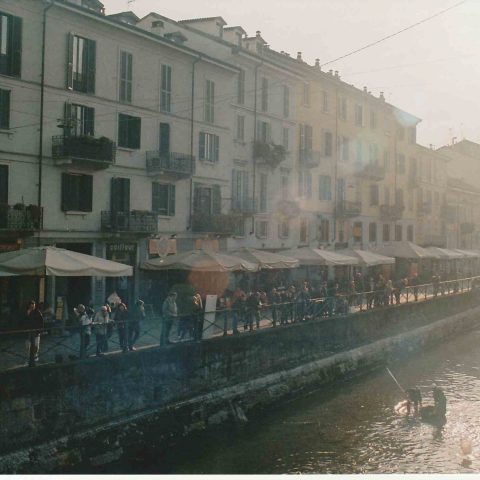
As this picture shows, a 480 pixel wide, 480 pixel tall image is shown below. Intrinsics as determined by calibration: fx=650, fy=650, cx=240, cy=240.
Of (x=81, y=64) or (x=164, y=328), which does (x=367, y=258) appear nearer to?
(x=81, y=64)

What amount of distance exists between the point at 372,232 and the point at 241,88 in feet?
62.3

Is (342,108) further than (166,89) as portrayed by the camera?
Yes

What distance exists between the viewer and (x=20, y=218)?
2280 centimetres

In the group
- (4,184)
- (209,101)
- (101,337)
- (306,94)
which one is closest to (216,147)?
(209,101)

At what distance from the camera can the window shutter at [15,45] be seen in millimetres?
23250

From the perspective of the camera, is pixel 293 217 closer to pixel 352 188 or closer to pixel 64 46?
pixel 352 188

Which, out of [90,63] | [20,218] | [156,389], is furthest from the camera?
[90,63]

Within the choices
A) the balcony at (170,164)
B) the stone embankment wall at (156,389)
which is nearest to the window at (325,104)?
the balcony at (170,164)

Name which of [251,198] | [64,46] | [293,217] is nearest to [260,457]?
[64,46]

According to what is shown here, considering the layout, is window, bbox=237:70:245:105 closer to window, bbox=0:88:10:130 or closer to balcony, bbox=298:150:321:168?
balcony, bbox=298:150:321:168

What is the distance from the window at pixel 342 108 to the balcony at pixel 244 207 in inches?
535

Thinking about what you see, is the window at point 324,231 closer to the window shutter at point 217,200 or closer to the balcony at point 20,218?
the window shutter at point 217,200

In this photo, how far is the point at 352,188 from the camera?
155 feet

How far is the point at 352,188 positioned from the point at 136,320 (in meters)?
32.5
